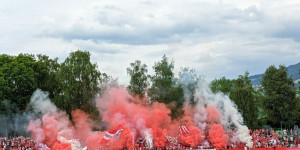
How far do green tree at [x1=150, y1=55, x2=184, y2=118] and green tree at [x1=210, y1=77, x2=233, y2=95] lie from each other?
56.2 feet

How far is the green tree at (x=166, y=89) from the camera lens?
184ft

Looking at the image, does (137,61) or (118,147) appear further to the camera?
(137,61)

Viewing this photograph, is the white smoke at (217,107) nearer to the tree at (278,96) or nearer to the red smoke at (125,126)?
the red smoke at (125,126)

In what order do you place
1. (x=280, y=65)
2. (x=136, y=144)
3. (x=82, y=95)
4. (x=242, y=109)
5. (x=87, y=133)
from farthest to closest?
(x=280, y=65), (x=242, y=109), (x=82, y=95), (x=87, y=133), (x=136, y=144)

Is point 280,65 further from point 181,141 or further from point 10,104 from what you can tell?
point 10,104

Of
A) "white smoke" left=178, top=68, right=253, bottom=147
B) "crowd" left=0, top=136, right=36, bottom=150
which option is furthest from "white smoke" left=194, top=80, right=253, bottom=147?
"crowd" left=0, top=136, right=36, bottom=150

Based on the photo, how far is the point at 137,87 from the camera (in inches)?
2297

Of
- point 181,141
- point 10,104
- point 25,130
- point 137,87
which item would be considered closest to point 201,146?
point 181,141

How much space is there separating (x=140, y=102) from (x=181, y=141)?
24.8 feet

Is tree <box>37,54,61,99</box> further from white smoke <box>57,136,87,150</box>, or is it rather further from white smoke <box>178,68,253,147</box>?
white smoke <box>178,68,253,147</box>

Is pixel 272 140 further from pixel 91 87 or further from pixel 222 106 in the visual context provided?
pixel 91 87

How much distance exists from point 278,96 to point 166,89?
1956 cm

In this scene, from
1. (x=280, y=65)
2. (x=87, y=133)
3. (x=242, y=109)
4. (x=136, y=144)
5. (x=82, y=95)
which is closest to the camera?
(x=136, y=144)

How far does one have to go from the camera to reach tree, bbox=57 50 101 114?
183 feet
